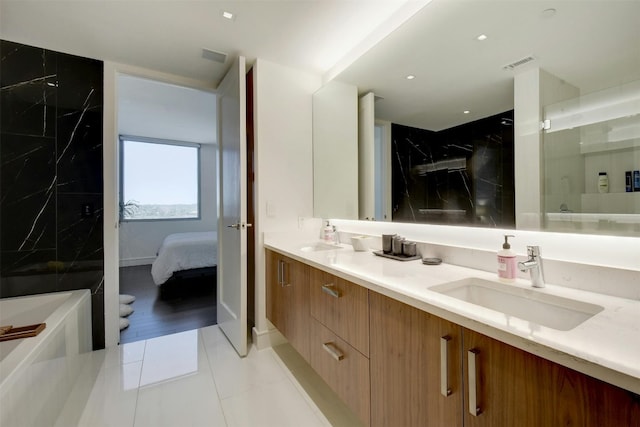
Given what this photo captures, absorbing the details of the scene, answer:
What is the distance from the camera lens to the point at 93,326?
2.13 meters

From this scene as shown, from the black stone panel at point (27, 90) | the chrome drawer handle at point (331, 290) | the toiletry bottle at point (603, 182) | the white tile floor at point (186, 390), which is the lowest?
the white tile floor at point (186, 390)

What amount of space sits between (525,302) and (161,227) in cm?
593

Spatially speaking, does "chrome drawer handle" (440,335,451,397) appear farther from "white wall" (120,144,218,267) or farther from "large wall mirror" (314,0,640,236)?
"white wall" (120,144,218,267)

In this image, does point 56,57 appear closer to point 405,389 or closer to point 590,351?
point 405,389

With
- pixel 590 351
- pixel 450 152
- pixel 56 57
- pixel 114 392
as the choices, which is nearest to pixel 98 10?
pixel 56 57

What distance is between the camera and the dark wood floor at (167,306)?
98.5 inches

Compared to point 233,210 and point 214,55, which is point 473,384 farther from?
point 214,55

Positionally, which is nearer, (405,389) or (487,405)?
(487,405)

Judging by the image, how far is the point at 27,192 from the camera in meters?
1.96

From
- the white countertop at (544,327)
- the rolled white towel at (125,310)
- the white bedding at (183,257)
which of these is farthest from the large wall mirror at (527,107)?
the white bedding at (183,257)

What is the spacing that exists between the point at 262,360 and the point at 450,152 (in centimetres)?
185

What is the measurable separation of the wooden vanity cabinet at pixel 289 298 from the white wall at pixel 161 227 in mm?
3097

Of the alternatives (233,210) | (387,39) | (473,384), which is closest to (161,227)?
(233,210)

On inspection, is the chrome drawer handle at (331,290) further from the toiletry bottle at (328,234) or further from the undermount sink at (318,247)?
the toiletry bottle at (328,234)
